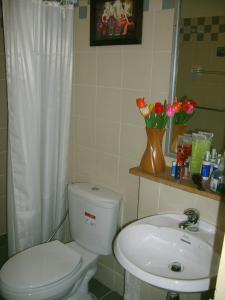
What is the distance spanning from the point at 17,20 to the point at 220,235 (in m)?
1.46

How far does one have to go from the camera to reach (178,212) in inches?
58.4

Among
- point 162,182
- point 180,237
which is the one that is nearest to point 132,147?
point 162,182

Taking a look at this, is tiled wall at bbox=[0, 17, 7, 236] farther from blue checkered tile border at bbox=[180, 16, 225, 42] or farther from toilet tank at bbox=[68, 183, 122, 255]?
blue checkered tile border at bbox=[180, 16, 225, 42]

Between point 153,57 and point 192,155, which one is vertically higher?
point 153,57

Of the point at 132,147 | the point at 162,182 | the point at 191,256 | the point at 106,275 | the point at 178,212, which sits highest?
the point at 132,147

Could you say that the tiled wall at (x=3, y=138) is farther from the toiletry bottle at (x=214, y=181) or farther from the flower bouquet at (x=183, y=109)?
the toiletry bottle at (x=214, y=181)

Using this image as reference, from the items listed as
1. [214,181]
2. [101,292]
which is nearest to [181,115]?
[214,181]

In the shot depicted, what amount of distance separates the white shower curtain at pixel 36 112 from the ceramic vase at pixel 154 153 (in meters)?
0.63

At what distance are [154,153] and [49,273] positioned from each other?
2.71 ft

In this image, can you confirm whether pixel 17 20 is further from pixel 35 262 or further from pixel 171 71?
pixel 35 262

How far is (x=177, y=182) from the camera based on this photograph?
140cm

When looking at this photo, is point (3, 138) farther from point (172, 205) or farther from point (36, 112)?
point (172, 205)

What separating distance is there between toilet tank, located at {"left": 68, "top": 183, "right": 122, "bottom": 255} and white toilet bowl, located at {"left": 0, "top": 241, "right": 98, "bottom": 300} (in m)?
0.08

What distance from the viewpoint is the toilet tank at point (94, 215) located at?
1699mm
